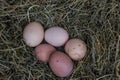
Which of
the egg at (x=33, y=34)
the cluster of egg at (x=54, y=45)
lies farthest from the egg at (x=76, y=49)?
the egg at (x=33, y=34)

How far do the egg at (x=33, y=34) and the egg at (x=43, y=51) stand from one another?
31 mm

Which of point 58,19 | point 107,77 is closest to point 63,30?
point 58,19

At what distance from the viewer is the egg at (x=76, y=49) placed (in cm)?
168

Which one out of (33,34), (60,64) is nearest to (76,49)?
(60,64)

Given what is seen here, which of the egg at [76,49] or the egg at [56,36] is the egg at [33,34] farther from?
the egg at [76,49]

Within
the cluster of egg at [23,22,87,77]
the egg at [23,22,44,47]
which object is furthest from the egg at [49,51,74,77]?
the egg at [23,22,44,47]

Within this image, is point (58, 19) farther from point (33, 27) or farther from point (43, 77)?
point (43, 77)

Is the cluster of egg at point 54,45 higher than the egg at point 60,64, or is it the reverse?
the cluster of egg at point 54,45

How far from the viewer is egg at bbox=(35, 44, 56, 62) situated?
5.59 ft

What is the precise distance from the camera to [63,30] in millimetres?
1738

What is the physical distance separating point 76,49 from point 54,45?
138mm

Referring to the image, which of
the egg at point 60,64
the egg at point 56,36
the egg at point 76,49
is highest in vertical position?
the egg at point 56,36

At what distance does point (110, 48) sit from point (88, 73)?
19 cm

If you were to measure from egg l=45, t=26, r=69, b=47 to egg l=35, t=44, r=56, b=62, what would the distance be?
37 mm
